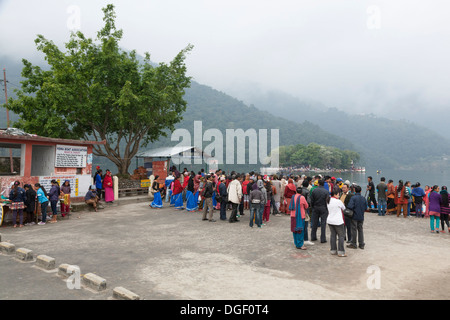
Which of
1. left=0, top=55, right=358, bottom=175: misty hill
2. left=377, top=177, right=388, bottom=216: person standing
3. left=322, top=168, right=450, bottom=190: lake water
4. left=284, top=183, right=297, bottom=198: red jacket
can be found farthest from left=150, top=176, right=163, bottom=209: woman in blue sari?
left=0, top=55, right=358, bottom=175: misty hill

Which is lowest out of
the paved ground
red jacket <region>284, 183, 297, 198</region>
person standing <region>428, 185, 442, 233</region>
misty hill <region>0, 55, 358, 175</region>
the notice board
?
the paved ground

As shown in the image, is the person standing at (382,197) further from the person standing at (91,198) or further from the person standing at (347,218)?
the person standing at (91,198)

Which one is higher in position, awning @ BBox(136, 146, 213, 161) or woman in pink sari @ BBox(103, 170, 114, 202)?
awning @ BBox(136, 146, 213, 161)

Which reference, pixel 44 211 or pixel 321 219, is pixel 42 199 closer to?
pixel 44 211

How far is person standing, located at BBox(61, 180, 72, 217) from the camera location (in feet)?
39.6

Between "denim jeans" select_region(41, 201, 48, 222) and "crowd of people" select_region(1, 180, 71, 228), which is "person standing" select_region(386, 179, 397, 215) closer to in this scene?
"crowd of people" select_region(1, 180, 71, 228)

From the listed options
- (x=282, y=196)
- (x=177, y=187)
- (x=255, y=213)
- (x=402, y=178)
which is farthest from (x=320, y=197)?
(x=402, y=178)

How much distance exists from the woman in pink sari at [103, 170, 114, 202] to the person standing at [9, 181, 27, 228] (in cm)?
489

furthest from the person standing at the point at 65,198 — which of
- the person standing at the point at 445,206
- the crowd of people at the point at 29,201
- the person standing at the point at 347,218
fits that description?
the person standing at the point at 445,206

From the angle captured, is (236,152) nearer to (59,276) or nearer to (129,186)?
(129,186)

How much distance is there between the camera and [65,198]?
12.1 meters

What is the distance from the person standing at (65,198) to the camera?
12.1 meters

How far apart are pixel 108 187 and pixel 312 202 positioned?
11.0 m

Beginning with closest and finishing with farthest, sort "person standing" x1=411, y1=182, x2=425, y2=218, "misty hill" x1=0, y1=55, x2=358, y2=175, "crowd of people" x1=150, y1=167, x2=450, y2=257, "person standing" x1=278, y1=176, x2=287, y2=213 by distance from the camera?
"crowd of people" x1=150, y1=167, x2=450, y2=257, "person standing" x1=411, y1=182, x2=425, y2=218, "person standing" x1=278, y1=176, x2=287, y2=213, "misty hill" x1=0, y1=55, x2=358, y2=175
